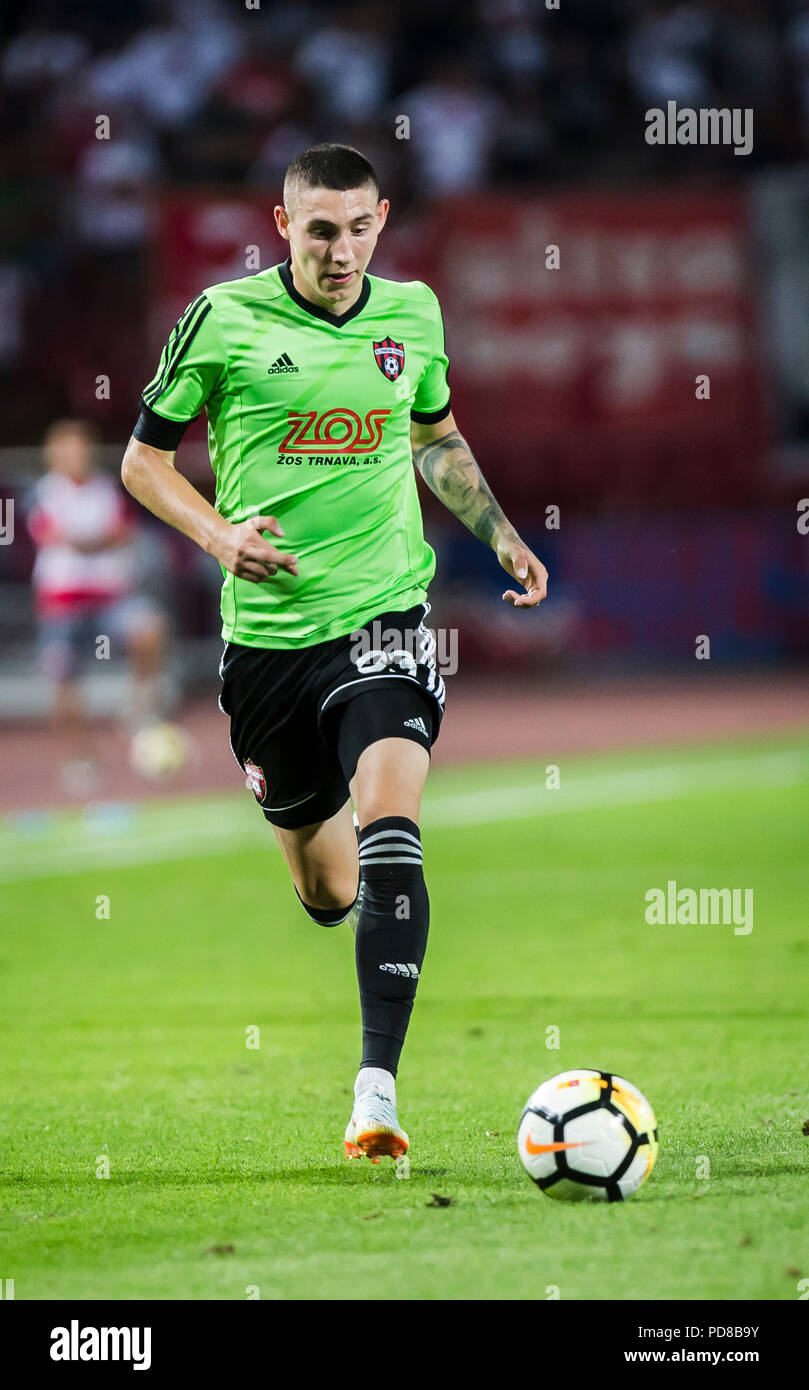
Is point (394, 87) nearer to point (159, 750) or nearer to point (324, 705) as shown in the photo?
point (159, 750)

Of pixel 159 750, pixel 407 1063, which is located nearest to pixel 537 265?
pixel 159 750

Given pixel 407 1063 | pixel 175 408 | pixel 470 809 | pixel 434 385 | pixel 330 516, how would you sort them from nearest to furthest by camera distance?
pixel 175 408
pixel 330 516
pixel 434 385
pixel 407 1063
pixel 470 809

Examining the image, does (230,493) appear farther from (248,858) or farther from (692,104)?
(692,104)

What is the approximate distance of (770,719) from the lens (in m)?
20.6

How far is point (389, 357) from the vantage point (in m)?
5.45

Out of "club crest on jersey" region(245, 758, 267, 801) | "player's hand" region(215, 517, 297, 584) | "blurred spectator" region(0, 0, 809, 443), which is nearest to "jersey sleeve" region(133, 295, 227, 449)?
"player's hand" region(215, 517, 297, 584)

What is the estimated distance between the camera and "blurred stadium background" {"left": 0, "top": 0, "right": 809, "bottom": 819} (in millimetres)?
23312

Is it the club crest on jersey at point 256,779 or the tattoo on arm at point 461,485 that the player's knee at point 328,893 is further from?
the tattoo on arm at point 461,485

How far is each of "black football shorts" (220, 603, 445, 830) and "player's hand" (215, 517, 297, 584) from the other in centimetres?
54

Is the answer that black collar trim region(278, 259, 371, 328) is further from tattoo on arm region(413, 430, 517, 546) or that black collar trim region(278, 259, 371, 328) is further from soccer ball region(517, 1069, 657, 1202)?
soccer ball region(517, 1069, 657, 1202)

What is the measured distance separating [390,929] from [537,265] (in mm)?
20237

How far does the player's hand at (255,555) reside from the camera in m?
4.79

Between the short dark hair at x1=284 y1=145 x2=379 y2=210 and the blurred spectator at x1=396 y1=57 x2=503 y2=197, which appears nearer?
the short dark hair at x1=284 y1=145 x2=379 y2=210
